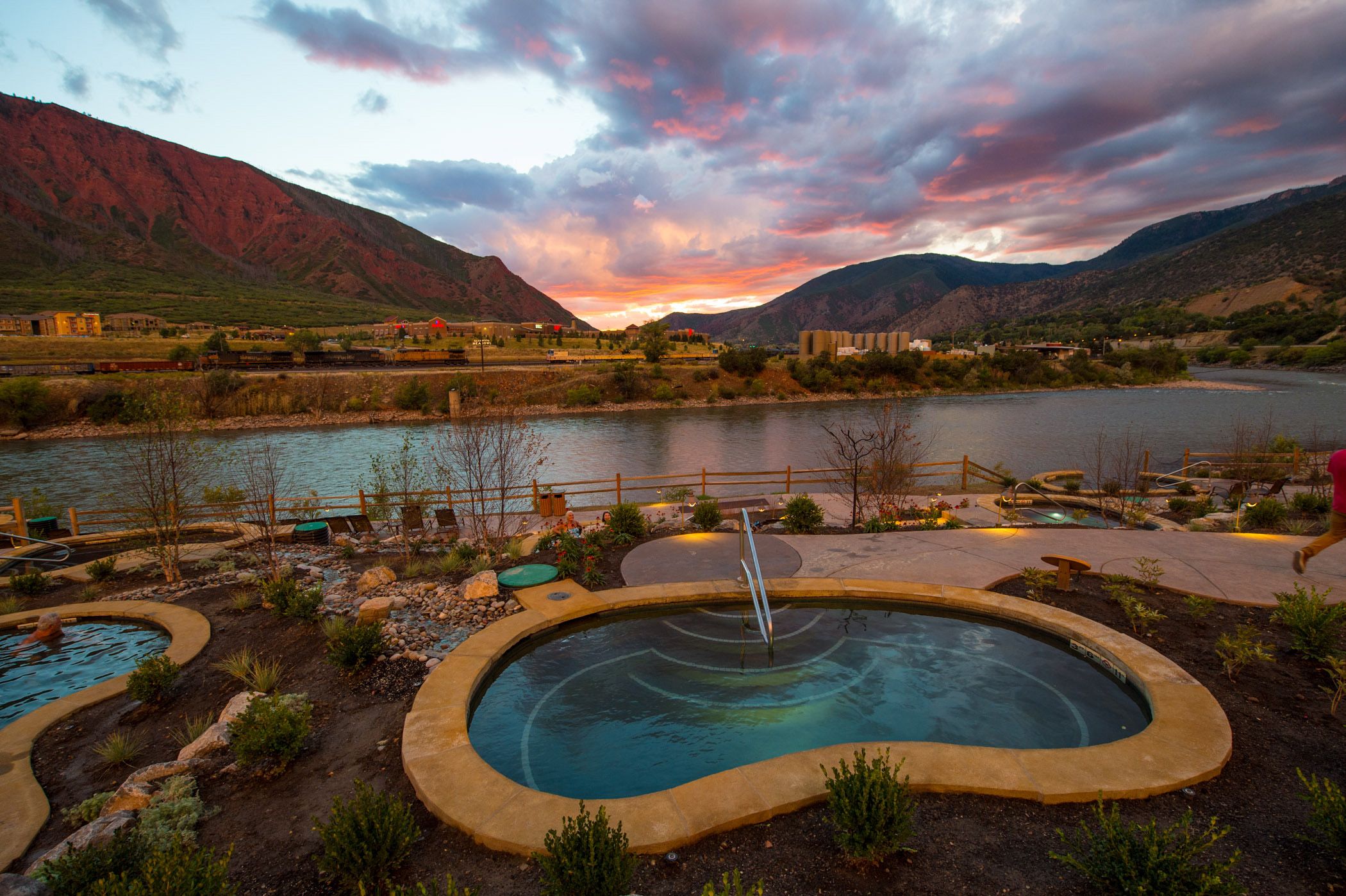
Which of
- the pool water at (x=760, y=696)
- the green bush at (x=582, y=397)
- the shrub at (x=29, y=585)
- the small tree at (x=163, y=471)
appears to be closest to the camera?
the pool water at (x=760, y=696)

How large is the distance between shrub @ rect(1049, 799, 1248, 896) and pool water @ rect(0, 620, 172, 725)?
10.5m

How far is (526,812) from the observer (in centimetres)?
438

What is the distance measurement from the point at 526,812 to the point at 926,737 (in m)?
3.86

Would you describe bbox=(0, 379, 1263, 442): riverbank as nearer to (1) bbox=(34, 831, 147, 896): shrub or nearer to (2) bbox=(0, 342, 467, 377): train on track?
(2) bbox=(0, 342, 467, 377): train on track

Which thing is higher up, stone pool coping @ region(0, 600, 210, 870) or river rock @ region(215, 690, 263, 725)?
river rock @ region(215, 690, 263, 725)

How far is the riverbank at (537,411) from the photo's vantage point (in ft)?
147

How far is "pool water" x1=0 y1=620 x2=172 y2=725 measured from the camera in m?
7.13

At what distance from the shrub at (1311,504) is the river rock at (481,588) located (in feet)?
60.5

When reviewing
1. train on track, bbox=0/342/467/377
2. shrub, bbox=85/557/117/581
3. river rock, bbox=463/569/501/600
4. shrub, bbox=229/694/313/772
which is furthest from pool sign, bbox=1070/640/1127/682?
train on track, bbox=0/342/467/377

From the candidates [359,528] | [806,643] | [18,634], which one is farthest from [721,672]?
[359,528]

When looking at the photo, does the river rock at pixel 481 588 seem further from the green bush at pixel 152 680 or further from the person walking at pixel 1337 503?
the person walking at pixel 1337 503

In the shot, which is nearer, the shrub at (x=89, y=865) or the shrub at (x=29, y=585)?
the shrub at (x=89, y=865)

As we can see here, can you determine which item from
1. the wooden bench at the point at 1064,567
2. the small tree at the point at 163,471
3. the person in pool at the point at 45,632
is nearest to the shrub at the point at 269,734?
the person in pool at the point at 45,632

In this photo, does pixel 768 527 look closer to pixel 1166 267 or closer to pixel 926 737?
pixel 926 737
